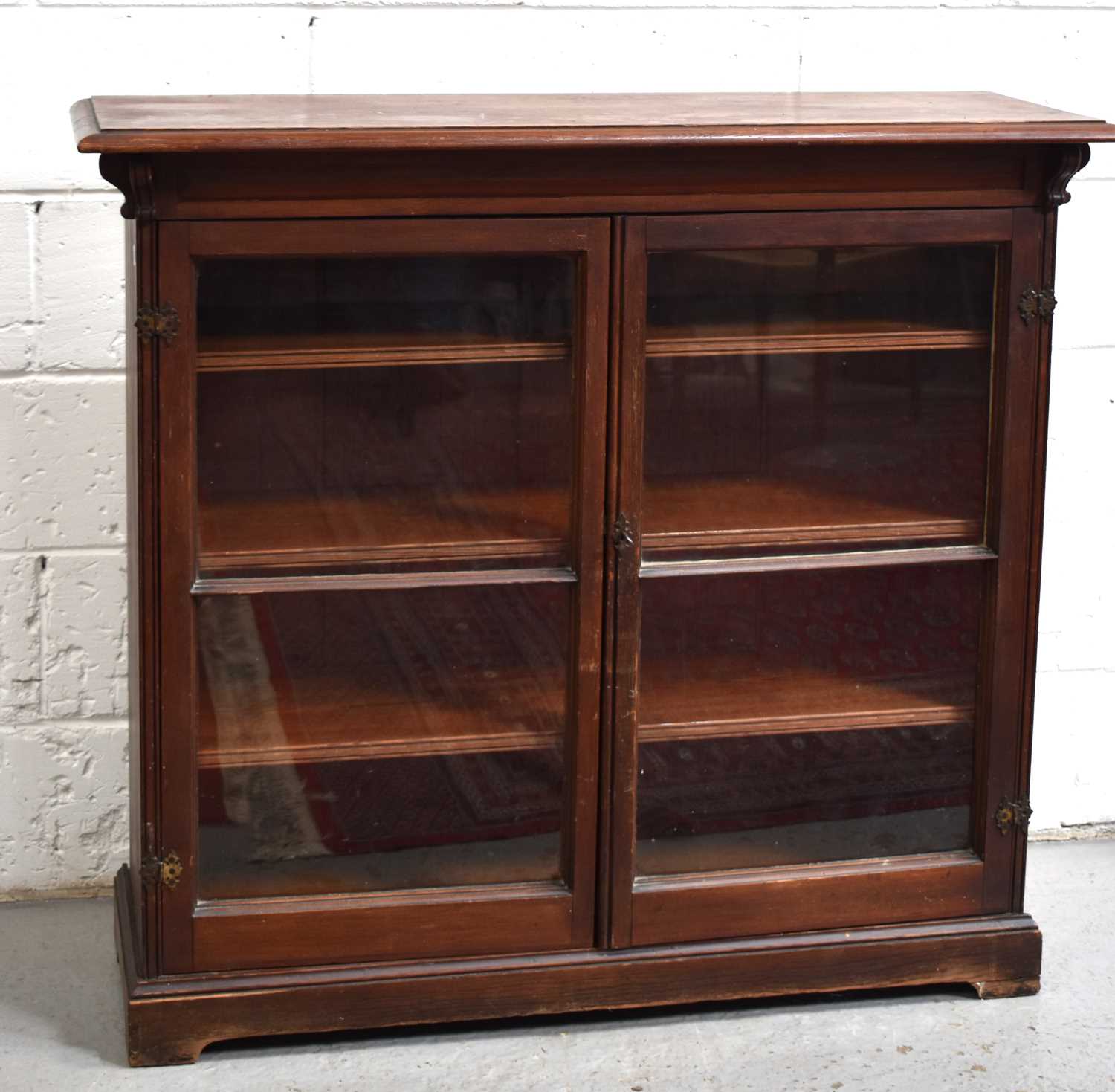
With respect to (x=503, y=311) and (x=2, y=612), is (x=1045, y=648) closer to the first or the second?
(x=503, y=311)

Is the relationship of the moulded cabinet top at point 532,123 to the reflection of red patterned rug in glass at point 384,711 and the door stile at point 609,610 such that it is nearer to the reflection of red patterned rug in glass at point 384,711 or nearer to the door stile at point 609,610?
the door stile at point 609,610

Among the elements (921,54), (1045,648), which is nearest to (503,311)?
(921,54)

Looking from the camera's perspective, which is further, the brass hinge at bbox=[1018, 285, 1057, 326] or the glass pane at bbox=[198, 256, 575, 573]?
the brass hinge at bbox=[1018, 285, 1057, 326]

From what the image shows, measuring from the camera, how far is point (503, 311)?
253cm

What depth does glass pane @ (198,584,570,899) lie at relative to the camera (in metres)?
2.58

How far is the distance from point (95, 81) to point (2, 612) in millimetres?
894

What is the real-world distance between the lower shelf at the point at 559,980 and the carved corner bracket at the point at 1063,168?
109 cm

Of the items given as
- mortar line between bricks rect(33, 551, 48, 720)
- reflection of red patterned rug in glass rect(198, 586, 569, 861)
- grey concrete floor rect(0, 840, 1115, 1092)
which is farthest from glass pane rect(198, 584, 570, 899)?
mortar line between bricks rect(33, 551, 48, 720)

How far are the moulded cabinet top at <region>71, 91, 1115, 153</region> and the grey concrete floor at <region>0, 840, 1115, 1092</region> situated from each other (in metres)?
1.28

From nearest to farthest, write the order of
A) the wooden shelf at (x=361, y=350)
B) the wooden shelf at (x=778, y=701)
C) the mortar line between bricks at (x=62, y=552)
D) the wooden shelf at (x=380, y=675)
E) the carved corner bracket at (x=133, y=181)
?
the carved corner bracket at (x=133, y=181) → the wooden shelf at (x=361, y=350) → the wooden shelf at (x=380, y=675) → the wooden shelf at (x=778, y=701) → the mortar line between bricks at (x=62, y=552)

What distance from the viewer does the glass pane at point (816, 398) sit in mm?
2582

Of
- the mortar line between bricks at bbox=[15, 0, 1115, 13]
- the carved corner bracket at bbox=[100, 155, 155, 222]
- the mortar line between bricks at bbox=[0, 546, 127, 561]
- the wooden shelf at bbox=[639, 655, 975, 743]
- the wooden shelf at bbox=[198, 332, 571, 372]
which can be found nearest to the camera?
the carved corner bracket at bbox=[100, 155, 155, 222]

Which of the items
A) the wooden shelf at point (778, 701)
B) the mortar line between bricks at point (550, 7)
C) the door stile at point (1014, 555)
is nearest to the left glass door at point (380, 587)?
the wooden shelf at point (778, 701)

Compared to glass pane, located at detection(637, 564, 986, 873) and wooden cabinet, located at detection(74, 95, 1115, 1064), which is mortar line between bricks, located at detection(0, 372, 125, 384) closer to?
wooden cabinet, located at detection(74, 95, 1115, 1064)
